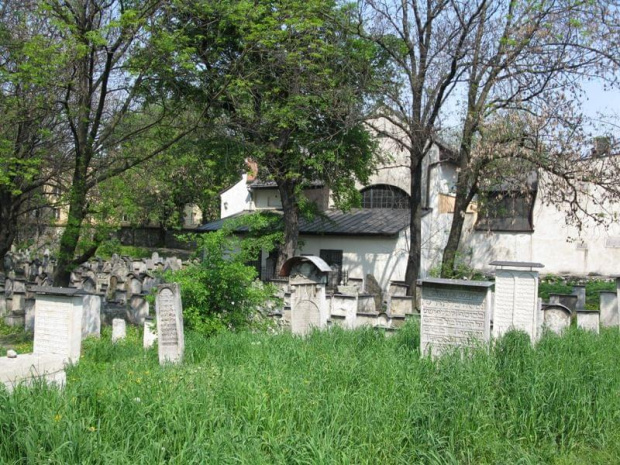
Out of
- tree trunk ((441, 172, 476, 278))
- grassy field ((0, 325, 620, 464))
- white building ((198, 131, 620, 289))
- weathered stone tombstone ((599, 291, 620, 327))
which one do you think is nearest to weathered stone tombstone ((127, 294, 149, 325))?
grassy field ((0, 325, 620, 464))

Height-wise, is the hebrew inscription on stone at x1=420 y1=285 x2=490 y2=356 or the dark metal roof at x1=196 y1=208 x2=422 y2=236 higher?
the dark metal roof at x1=196 y1=208 x2=422 y2=236

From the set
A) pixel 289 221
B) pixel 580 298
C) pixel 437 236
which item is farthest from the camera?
pixel 437 236

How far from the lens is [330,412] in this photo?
217 inches

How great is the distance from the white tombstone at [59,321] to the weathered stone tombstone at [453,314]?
16.0 ft

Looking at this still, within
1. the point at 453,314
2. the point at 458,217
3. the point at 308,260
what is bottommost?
the point at 453,314

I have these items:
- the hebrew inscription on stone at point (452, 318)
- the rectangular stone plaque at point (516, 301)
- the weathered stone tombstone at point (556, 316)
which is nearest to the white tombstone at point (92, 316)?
the hebrew inscription on stone at point (452, 318)

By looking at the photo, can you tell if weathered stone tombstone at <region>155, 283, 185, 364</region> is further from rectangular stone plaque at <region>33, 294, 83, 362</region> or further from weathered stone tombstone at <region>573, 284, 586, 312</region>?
weathered stone tombstone at <region>573, 284, 586, 312</region>

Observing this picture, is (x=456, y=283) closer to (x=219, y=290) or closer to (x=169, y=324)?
(x=169, y=324)

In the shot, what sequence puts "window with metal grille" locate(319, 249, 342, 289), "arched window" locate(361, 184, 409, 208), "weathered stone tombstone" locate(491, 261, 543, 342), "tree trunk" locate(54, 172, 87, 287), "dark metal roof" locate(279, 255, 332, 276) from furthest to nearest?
"arched window" locate(361, 184, 409, 208), "window with metal grille" locate(319, 249, 342, 289), "dark metal roof" locate(279, 255, 332, 276), "tree trunk" locate(54, 172, 87, 287), "weathered stone tombstone" locate(491, 261, 543, 342)

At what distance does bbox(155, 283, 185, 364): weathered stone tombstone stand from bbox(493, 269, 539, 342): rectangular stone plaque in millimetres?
5033

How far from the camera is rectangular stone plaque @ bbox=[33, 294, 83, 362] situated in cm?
881

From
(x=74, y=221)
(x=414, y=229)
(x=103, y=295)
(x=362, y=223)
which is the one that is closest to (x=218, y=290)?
(x=74, y=221)

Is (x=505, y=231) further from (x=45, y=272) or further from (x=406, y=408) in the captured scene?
(x=406, y=408)

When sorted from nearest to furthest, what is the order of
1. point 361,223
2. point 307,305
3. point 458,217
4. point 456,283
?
point 456,283 < point 307,305 < point 458,217 < point 361,223
